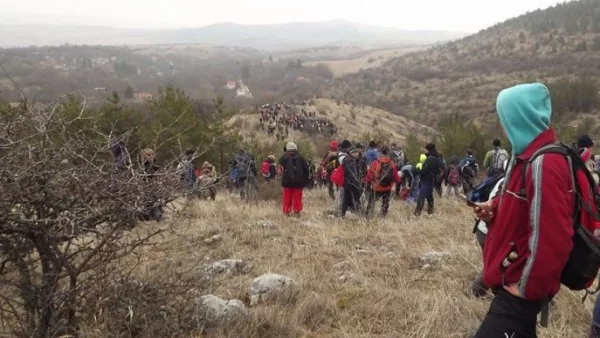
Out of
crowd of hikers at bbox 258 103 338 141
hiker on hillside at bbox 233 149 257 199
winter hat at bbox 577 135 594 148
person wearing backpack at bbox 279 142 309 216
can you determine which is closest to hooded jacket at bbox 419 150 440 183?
person wearing backpack at bbox 279 142 309 216

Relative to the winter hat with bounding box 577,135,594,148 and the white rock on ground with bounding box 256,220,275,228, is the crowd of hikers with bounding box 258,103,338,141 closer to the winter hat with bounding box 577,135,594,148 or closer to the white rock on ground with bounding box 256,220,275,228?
the white rock on ground with bounding box 256,220,275,228

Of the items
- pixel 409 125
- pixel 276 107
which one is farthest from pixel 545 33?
pixel 276 107

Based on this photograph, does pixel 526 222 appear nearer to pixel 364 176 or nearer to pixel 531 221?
pixel 531 221

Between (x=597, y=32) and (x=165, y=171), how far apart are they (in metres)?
121

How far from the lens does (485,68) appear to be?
321 feet

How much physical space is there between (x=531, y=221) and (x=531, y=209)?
0.14 feet

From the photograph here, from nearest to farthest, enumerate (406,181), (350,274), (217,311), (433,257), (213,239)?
(217,311) → (350,274) → (433,257) → (213,239) → (406,181)

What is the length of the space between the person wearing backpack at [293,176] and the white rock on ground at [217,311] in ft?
15.6

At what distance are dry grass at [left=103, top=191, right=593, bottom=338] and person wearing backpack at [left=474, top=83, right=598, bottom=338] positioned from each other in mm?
1233

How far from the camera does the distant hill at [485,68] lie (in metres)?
77.8

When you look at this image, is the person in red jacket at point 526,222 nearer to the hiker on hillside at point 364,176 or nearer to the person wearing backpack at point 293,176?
the hiker on hillside at point 364,176

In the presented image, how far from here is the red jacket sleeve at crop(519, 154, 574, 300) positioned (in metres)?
1.77

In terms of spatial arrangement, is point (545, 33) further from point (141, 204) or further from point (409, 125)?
point (141, 204)

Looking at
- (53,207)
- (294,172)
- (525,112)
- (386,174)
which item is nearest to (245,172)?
(294,172)
